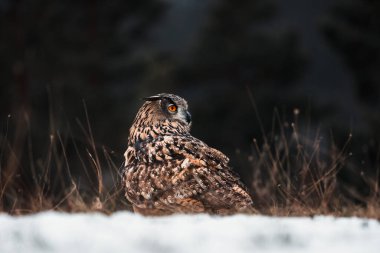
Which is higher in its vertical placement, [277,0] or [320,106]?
[277,0]

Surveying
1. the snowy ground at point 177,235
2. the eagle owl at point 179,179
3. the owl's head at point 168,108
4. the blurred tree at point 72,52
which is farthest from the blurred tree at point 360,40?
the snowy ground at point 177,235

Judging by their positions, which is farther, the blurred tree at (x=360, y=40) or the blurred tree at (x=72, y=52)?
the blurred tree at (x=72, y=52)

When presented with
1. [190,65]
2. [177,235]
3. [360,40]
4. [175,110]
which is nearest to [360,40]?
[360,40]

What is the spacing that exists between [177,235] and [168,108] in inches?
96.0

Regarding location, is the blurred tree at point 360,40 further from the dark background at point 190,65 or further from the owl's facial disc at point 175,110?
the owl's facial disc at point 175,110

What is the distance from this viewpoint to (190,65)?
29906 mm

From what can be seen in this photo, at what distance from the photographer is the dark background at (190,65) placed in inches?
880

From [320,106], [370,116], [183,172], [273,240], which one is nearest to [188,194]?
[183,172]

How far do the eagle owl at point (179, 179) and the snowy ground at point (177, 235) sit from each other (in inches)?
43.2

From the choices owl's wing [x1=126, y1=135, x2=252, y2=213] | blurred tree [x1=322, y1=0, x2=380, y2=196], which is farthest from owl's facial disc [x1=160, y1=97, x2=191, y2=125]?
blurred tree [x1=322, y1=0, x2=380, y2=196]

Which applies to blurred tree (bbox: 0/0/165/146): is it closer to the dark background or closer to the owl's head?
the dark background

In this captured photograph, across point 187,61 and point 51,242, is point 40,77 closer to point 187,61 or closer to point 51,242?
point 187,61

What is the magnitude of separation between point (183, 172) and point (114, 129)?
2078cm

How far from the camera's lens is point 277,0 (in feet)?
101
